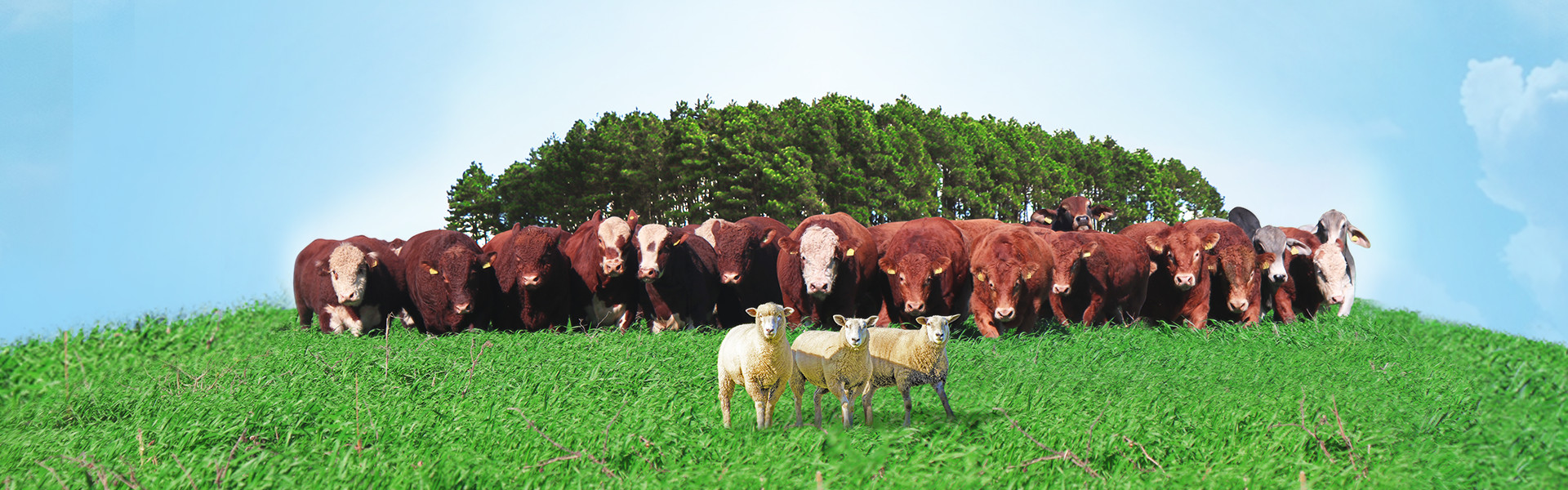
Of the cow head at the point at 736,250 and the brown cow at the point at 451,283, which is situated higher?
the cow head at the point at 736,250

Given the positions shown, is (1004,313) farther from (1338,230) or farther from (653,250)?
(1338,230)

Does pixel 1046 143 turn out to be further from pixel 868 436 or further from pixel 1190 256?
pixel 868 436

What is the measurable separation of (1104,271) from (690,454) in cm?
815

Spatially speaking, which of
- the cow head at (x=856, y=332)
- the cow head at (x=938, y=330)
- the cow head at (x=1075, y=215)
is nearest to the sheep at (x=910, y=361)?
the cow head at (x=938, y=330)

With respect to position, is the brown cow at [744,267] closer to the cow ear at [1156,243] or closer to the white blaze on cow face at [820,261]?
the white blaze on cow face at [820,261]

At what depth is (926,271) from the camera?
421 inches

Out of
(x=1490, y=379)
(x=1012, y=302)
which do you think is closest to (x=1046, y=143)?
(x=1012, y=302)

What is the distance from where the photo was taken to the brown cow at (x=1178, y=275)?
1223 cm

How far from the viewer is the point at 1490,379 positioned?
5.68 metres

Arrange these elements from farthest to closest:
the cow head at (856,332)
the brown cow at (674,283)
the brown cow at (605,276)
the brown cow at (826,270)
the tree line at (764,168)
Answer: the tree line at (764,168) → the brown cow at (605,276) → the brown cow at (674,283) → the brown cow at (826,270) → the cow head at (856,332)

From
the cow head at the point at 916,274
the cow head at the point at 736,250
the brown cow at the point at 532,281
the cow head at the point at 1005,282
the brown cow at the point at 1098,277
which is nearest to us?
the cow head at the point at 1005,282

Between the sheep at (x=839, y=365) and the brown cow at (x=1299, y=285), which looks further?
the brown cow at (x=1299, y=285)

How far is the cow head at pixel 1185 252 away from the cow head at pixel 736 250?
5.12m

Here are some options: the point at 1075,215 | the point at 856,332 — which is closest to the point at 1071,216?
the point at 1075,215
